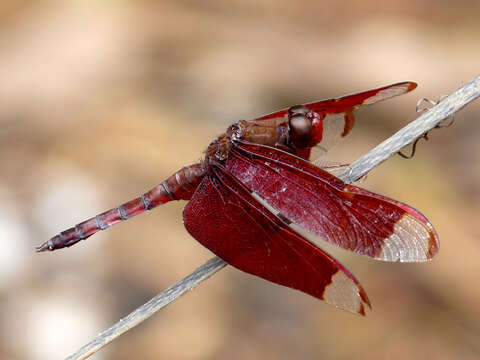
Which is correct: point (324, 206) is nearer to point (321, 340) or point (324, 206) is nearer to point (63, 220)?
point (321, 340)

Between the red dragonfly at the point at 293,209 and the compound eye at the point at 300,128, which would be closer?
the red dragonfly at the point at 293,209

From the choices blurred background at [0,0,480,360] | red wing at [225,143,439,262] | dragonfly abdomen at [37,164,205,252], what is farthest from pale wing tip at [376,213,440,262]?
blurred background at [0,0,480,360]

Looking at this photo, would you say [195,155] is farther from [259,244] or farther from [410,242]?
[410,242]

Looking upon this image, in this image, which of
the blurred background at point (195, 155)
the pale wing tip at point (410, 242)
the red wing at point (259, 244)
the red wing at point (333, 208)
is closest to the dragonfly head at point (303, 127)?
the red wing at point (333, 208)

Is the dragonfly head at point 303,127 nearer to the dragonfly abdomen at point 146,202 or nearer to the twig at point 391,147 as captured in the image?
the twig at point 391,147

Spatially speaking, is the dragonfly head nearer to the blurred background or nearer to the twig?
the twig

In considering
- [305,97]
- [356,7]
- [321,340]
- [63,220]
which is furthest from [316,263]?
[356,7]
